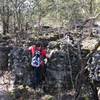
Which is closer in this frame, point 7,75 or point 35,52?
point 35,52

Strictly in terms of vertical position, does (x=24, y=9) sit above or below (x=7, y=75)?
above

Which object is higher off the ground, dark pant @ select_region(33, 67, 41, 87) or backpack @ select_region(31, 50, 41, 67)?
backpack @ select_region(31, 50, 41, 67)

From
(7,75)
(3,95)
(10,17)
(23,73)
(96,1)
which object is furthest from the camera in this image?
(10,17)

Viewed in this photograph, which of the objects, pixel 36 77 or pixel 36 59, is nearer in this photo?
pixel 36 59

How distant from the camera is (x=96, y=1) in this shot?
17.8 metres

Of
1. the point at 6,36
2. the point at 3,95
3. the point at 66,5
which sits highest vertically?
the point at 66,5

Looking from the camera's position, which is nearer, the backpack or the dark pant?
the backpack

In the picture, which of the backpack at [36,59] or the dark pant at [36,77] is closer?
the backpack at [36,59]

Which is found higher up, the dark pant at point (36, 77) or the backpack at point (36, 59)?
the backpack at point (36, 59)

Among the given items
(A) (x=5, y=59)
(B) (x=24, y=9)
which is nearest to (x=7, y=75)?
(A) (x=5, y=59)

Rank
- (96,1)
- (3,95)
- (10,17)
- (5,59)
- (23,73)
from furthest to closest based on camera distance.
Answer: (10,17), (96,1), (5,59), (23,73), (3,95)

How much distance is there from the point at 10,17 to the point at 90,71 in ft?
32.2

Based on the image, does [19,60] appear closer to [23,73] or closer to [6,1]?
[23,73]

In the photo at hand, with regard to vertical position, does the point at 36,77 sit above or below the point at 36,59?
below
